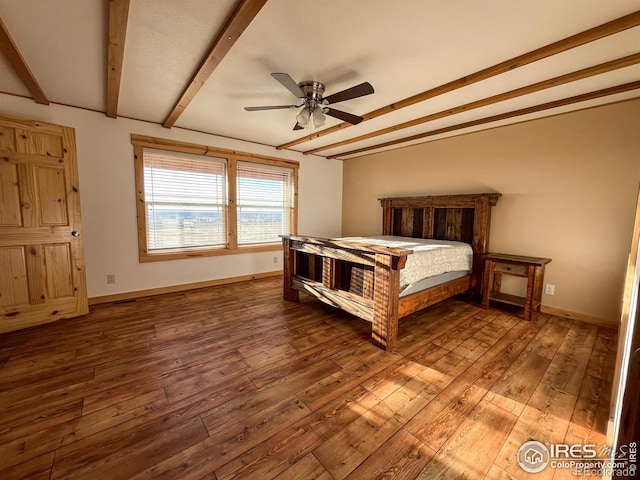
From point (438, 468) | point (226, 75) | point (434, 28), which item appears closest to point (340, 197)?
point (226, 75)

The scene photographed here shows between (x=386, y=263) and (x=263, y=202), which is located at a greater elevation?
(x=263, y=202)

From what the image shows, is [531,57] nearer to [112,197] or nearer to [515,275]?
[515,275]

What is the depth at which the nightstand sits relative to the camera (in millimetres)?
3025

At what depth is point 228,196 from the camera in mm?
4402

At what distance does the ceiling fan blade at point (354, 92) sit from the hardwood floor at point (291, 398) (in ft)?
7.24

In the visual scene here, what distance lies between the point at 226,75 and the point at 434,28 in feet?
5.67

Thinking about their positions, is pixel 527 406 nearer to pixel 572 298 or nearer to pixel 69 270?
pixel 572 298

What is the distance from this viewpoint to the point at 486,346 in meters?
2.47

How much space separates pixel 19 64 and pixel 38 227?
5.07 ft

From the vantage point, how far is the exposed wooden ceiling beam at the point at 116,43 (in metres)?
1.55

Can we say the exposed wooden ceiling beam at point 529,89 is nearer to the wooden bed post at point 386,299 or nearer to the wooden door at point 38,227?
the wooden bed post at point 386,299

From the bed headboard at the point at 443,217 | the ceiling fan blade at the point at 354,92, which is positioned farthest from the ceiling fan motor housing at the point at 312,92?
the bed headboard at the point at 443,217
